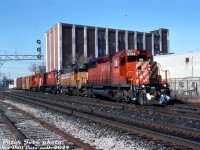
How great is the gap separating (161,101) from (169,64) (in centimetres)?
2839

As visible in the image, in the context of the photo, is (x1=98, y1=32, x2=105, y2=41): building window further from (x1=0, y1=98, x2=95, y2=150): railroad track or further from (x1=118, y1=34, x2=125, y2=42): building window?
(x1=0, y1=98, x2=95, y2=150): railroad track

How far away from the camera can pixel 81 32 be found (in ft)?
278

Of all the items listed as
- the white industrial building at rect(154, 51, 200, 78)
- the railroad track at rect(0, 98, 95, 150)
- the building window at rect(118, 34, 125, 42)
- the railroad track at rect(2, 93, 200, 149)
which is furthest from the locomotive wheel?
the building window at rect(118, 34, 125, 42)

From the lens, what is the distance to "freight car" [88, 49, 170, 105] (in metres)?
22.4

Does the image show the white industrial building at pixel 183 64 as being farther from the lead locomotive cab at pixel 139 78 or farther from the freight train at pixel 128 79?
the lead locomotive cab at pixel 139 78

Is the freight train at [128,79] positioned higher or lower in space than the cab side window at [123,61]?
lower

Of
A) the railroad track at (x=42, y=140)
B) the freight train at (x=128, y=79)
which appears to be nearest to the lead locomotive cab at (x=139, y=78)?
the freight train at (x=128, y=79)

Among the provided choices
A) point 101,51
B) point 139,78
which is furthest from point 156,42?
point 139,78

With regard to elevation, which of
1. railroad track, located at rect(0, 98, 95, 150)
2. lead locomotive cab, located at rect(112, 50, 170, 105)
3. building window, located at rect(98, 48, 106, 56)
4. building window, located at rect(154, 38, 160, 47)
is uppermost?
building window, located at rect(154, 38, 160, 47)

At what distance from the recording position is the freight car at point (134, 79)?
2238cm

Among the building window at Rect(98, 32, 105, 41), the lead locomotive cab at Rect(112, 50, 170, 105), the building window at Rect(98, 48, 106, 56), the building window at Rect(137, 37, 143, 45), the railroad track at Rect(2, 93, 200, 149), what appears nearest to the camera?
the railroad track at Rect(2, 93, 200, 149)

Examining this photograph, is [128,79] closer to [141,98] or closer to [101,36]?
[141,98]

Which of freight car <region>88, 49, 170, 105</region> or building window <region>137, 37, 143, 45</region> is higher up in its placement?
building window <region>137, 37, 143, 45</region>

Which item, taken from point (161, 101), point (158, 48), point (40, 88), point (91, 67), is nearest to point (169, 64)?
point (91, 67)
